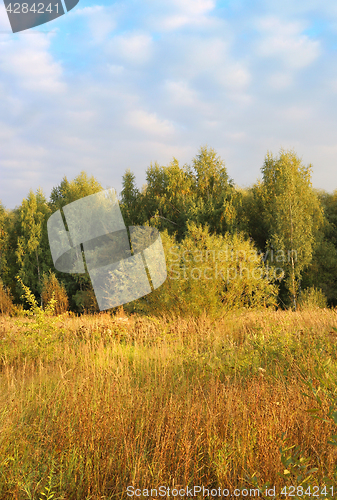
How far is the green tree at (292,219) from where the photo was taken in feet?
56.9

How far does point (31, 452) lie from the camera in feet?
8.32

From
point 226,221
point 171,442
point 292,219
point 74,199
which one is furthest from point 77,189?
point 171,442

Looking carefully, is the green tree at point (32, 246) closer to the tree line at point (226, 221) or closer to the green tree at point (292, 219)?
the tree line at point (226, 221)

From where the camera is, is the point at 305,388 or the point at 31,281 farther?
the point at 31,281

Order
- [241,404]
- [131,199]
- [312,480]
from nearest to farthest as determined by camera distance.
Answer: [312,480] → [241,404] → [131,199]

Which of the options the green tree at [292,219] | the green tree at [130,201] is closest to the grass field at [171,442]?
the green tree at [292,219]

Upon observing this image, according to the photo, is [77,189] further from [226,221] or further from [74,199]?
[226,221]

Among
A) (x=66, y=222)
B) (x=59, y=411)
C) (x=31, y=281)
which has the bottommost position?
(x=31, y=281)

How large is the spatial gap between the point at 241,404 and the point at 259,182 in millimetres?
19577

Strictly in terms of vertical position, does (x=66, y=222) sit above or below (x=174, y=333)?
above

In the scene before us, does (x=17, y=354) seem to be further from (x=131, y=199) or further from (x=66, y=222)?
(x=66, y=222)

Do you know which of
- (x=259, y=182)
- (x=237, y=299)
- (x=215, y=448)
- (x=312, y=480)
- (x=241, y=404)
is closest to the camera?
(x=312, y=480)

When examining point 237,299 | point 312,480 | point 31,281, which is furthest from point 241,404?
point 31,281

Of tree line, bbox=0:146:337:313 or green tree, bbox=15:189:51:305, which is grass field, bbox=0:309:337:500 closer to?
tree line, bbox=0:146:337:313
